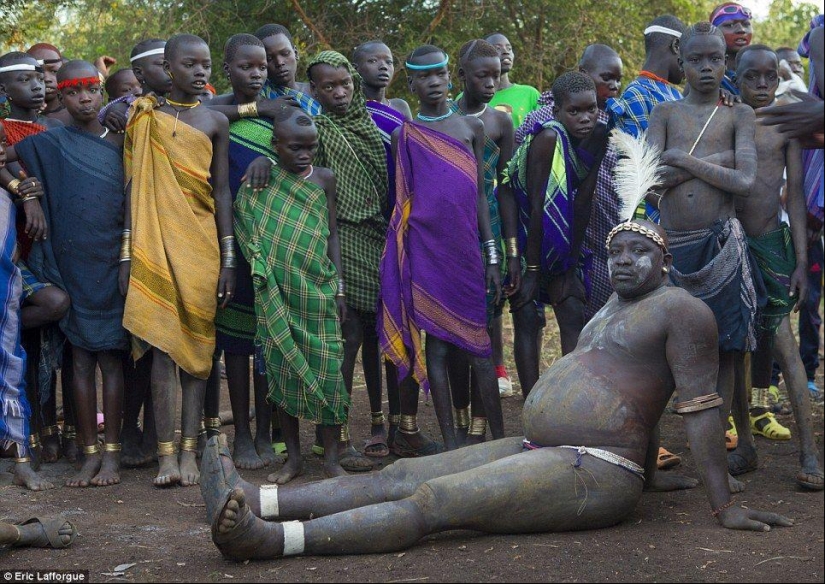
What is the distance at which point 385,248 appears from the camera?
6.08 metres

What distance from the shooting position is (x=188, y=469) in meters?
5.77

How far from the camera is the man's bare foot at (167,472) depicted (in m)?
5.66

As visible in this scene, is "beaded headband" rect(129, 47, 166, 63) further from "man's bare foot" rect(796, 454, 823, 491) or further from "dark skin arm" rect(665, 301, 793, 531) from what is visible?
"man's bare foot" rect(796, 454, 823, 491)

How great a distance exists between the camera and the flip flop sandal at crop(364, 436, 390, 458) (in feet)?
20.7

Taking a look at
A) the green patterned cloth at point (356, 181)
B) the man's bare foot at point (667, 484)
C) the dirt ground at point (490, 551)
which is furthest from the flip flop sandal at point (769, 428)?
the green patterned cloth at point (356, 181)

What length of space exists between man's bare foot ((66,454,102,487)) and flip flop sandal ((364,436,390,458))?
1.52m

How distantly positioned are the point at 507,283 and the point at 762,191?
1.49m

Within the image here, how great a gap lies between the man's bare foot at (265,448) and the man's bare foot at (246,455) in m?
0.09

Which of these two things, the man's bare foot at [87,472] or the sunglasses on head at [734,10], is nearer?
the man's bare foot at [87,472]

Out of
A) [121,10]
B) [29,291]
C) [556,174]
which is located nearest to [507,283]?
[556,174]

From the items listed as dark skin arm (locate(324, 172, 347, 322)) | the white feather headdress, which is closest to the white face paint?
the white feather headdress

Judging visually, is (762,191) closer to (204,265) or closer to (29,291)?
(204,265)

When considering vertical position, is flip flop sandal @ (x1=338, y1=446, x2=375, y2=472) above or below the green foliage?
below

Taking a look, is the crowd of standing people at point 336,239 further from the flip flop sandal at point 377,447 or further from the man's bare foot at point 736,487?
the man's bare foot at point 736,487
